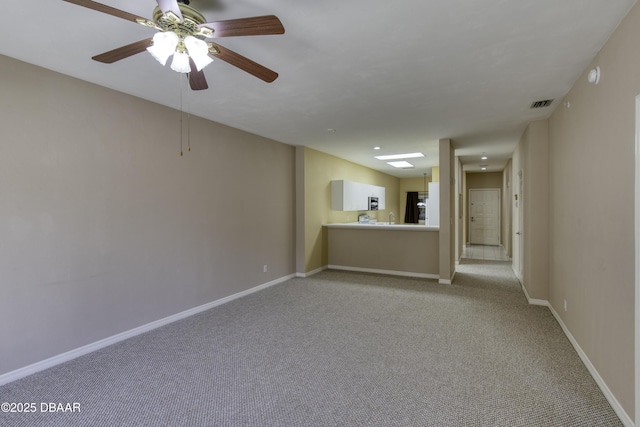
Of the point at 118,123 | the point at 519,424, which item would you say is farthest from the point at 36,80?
the point at 519,424

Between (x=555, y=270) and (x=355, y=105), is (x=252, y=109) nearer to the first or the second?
(x=355, y=105)

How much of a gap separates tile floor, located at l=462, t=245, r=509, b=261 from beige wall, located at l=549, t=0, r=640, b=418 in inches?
199

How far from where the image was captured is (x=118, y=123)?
3.23 m

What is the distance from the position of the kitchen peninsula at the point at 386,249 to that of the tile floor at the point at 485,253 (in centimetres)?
310

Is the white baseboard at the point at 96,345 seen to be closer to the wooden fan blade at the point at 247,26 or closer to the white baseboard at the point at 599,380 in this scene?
the wooden fan blade at the point at 247,26

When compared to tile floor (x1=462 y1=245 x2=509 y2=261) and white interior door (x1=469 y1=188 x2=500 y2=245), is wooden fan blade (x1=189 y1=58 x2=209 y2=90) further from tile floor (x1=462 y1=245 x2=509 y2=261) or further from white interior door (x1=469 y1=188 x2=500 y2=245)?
white interior door (x1=469 y1=188 x2=500 y2=245)

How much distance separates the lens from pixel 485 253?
8.77 metres

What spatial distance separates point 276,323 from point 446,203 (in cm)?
355

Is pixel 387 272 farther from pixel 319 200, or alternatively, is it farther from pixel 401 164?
pixel 401 164

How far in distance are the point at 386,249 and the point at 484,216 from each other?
5962mm

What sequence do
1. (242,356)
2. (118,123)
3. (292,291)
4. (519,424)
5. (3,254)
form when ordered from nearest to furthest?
1. (519,424)
2. (3,254)
3. (242,356)
4. (118,123)
5. (292,291)

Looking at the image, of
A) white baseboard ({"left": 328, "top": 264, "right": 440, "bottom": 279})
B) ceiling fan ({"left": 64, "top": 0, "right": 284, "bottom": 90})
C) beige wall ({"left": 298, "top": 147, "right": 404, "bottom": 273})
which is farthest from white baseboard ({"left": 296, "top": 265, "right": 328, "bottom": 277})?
ceiling fan ({"left": 64, "top": 0, "right": 284, "bottom": 90})

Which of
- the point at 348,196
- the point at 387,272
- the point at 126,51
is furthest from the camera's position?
the point at 348,196

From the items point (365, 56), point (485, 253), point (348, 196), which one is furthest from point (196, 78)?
point (485, 253)
